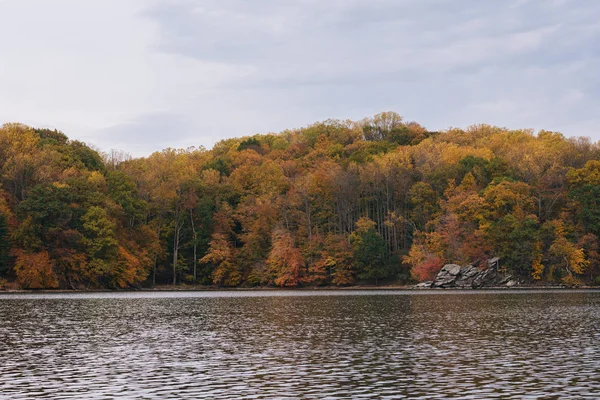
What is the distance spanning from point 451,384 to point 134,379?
34.7 ft

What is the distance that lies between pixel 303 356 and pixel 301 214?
101575 millimetres

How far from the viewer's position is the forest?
108062 mm

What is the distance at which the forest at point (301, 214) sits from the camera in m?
108

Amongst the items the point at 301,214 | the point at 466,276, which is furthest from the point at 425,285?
the point at 301,214

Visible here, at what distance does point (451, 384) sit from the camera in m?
23.7

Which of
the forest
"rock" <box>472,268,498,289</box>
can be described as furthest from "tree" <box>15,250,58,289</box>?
"rock" <box>472,268,498,289</box>

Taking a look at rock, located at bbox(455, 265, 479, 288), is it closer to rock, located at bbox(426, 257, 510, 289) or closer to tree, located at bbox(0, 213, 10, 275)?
rock, located at bbox(426, 257, 510, 289)

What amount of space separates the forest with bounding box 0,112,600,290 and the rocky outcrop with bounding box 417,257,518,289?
173cm

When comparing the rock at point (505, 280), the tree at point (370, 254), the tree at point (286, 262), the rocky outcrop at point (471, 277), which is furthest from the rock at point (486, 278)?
A: the tree at point (286, 262)

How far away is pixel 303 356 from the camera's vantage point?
30.8 m

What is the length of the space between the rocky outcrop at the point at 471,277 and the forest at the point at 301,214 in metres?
1.73

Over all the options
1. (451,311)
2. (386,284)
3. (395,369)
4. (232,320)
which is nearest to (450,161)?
(386,284)

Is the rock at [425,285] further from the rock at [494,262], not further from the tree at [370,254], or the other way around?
the tree at [370,254]

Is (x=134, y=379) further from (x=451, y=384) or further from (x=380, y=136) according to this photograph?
(x=380, y=136)
